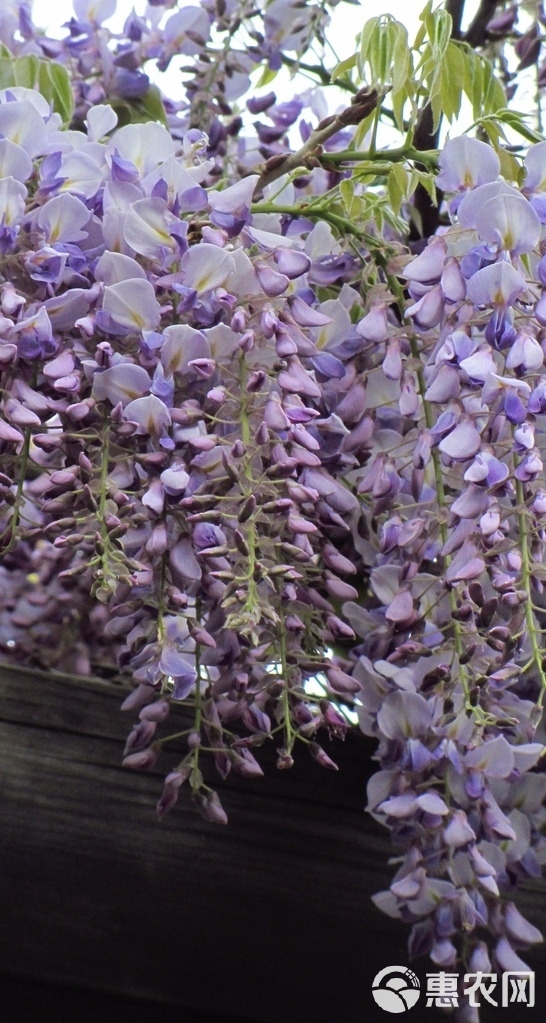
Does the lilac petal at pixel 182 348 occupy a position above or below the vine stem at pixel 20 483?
above

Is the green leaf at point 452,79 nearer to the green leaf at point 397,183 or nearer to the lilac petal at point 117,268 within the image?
the green leaf at point 397,183

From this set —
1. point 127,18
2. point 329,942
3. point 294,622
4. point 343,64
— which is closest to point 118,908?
point 329,942

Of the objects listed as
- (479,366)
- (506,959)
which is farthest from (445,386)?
(506,959)

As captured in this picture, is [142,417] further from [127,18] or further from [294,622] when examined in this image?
[127,18]

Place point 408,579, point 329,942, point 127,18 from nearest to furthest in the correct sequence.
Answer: point 408,579
point 329,942
point 127,18

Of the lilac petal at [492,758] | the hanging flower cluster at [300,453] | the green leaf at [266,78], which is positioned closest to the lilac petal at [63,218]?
the hanging flower cluster at [300,453]

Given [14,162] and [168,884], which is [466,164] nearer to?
[14,162]

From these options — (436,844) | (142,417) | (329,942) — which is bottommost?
(329,942)
